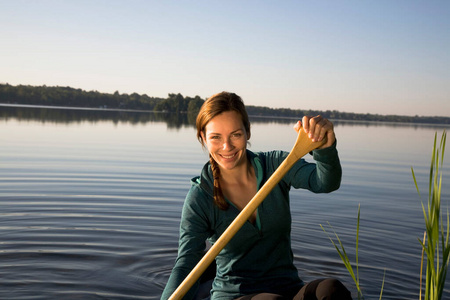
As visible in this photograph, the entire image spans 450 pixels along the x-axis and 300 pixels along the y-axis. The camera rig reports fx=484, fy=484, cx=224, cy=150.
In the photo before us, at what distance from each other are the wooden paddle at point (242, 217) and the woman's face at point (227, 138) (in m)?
0.55

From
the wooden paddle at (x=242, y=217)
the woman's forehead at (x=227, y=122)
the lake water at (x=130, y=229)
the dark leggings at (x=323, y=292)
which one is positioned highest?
the woman's forehead at (x=227, y=122)

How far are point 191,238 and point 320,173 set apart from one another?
2.69ft

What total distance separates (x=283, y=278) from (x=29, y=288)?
2.83 m

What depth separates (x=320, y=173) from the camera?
2678 millimetres

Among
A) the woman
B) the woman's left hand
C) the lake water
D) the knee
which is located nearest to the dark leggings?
the knee

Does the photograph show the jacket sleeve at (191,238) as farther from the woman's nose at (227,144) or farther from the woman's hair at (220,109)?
the woman's nose at (227,144)

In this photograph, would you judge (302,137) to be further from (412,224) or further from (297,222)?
(412,224)

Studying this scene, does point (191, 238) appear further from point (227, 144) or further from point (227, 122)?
point (227, 122)

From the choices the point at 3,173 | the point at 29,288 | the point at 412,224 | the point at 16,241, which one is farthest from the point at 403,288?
the point at 3,173

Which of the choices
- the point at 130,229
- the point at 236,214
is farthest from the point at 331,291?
the point at 130,229

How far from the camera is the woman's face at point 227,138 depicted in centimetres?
283

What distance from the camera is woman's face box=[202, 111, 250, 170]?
2828 millimetres

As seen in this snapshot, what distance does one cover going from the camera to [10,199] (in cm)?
827

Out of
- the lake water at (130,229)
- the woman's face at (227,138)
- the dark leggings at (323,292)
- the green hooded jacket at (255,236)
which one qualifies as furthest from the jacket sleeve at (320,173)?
the lake water at (130,229)
